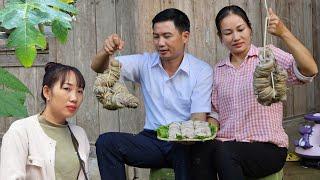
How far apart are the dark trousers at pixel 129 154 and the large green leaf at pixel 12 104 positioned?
5.59 ft

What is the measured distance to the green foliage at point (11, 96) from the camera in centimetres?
143

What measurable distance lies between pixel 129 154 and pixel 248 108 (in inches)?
28.8

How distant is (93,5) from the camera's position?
4414 millimetres

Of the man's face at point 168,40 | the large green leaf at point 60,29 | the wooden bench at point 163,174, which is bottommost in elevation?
the wooden bench at point 163,174

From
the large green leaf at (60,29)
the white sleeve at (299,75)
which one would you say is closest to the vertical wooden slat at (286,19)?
the white sleeve at (299,75)

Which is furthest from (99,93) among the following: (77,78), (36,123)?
(36,123)

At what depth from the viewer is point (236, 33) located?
313 centimetres

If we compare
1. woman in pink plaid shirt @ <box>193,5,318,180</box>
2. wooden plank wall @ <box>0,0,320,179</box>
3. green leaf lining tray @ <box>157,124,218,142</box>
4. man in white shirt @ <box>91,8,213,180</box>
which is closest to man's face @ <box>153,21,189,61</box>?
man in white shirt @ <box>91,8,213,180</box>

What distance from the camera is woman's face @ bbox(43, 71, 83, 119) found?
294cm

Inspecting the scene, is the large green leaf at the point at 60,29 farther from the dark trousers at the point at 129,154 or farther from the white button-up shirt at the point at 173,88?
the white button-up shirt at the point at 173,88

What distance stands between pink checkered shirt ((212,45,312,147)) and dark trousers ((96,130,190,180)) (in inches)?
12.5

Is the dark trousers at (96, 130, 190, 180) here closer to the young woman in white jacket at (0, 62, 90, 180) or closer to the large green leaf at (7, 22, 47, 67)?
the young woman in white jacket at (0, 62, 90, 180)

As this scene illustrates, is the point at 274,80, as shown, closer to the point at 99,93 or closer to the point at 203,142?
the point at 203,142

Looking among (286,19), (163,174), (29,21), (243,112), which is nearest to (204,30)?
(286,19)
